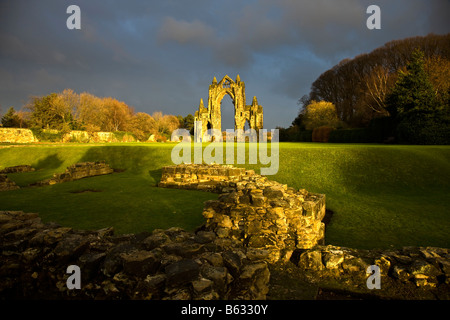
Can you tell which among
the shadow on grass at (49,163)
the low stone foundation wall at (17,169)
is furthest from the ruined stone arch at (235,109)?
the low stone foundation wall at (17,169)

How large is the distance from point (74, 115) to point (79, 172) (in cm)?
4109

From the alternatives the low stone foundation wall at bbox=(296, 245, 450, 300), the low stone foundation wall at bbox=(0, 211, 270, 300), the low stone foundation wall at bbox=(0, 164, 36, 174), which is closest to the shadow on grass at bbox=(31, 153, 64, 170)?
the low stone foundation wall at bbox=(0, 164, 36, 174)

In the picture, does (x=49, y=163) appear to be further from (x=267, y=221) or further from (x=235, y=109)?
(x=235, y=109)

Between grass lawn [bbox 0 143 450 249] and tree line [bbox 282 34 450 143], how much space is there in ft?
29.8

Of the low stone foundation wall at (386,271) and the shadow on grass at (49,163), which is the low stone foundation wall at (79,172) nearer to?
the shadow on grass at (49,163)

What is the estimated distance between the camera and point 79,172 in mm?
13211

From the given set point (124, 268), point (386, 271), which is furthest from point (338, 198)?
point (124, 268)

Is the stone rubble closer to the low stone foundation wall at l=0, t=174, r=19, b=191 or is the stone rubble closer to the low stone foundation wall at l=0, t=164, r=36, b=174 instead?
the low stone foundation wall at l=0, t=174, r=19, b=191

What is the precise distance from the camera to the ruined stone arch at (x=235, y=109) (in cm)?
4284

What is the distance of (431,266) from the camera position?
9.12 ft

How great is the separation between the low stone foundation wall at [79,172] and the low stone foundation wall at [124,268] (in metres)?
10.4
